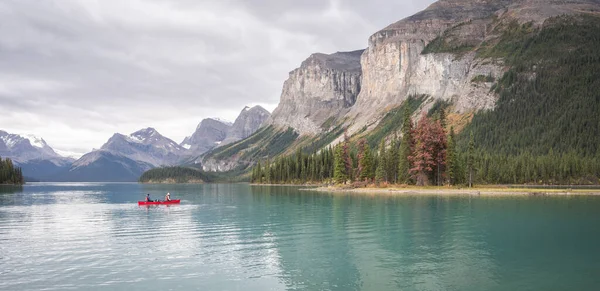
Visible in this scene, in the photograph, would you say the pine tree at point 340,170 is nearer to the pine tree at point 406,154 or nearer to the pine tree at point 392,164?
the pine tree at point 392,164

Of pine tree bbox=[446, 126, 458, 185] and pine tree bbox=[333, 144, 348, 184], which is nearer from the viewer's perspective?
pine tree bbox=[446, 126, 458, 185]

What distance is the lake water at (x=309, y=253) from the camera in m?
27.9

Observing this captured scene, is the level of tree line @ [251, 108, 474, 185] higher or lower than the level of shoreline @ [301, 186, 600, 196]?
higher

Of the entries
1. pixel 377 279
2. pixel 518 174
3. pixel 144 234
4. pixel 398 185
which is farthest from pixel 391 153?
pixel 377 279

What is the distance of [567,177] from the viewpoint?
17300 centimetres

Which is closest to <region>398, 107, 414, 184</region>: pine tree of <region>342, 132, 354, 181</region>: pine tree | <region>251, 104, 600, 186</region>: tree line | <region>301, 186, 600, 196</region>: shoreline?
<region>251, 104, 600, 186</region>: tree line

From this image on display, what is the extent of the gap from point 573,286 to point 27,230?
5942 cm

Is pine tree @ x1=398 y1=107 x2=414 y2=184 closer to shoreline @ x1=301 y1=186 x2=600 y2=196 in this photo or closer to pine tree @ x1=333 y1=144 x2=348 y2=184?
shoreline @ x1=301 y1=186 x2=600 y2=196

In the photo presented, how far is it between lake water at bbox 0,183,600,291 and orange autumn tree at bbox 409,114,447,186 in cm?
6082

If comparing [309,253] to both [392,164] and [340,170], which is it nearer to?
[392,164]

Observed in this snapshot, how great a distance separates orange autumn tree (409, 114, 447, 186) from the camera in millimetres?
124875

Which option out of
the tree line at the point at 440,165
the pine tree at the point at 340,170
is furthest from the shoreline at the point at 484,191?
the pine tree at the point at 340,170

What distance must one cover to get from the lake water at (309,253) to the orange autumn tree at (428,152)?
2394 inches

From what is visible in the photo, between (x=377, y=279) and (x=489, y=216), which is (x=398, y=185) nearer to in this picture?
(x=489, y=216)
